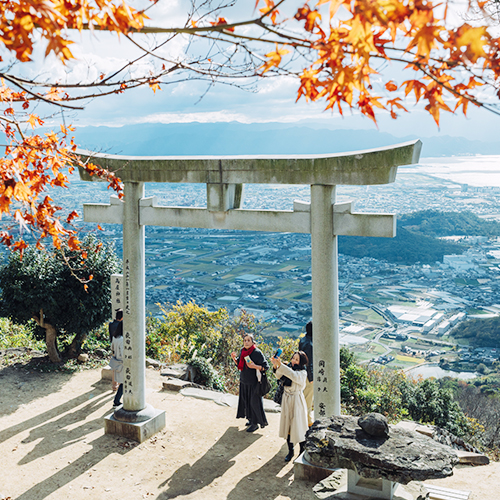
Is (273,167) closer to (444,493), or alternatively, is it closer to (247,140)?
(444,493)

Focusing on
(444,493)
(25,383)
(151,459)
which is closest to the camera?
(444,493)

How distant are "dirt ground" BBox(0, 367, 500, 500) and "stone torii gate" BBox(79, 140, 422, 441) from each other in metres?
0.45

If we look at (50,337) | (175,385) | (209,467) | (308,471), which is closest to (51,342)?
(50,337)

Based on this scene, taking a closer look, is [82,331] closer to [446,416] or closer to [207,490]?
[207,490]

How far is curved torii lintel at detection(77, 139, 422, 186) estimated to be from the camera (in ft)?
16.0

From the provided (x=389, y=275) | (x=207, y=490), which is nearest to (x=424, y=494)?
(x=207, y=490)

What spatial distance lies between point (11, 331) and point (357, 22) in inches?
526

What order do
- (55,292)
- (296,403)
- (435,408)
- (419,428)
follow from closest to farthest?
(296,403) < (419,428) < (435,408) < (55,292)

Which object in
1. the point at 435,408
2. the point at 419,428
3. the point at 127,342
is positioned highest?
the point at 127,342

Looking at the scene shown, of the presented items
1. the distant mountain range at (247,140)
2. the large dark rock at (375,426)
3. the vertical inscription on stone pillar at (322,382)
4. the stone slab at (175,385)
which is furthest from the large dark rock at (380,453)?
the distant mountain range at (247,140)

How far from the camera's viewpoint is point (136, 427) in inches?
258

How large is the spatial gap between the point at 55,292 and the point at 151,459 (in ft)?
15.4

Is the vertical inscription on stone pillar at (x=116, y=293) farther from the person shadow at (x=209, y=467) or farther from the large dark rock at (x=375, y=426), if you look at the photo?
the large dark rock at (x=375, y=426)

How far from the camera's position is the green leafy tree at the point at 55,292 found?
373 inches
